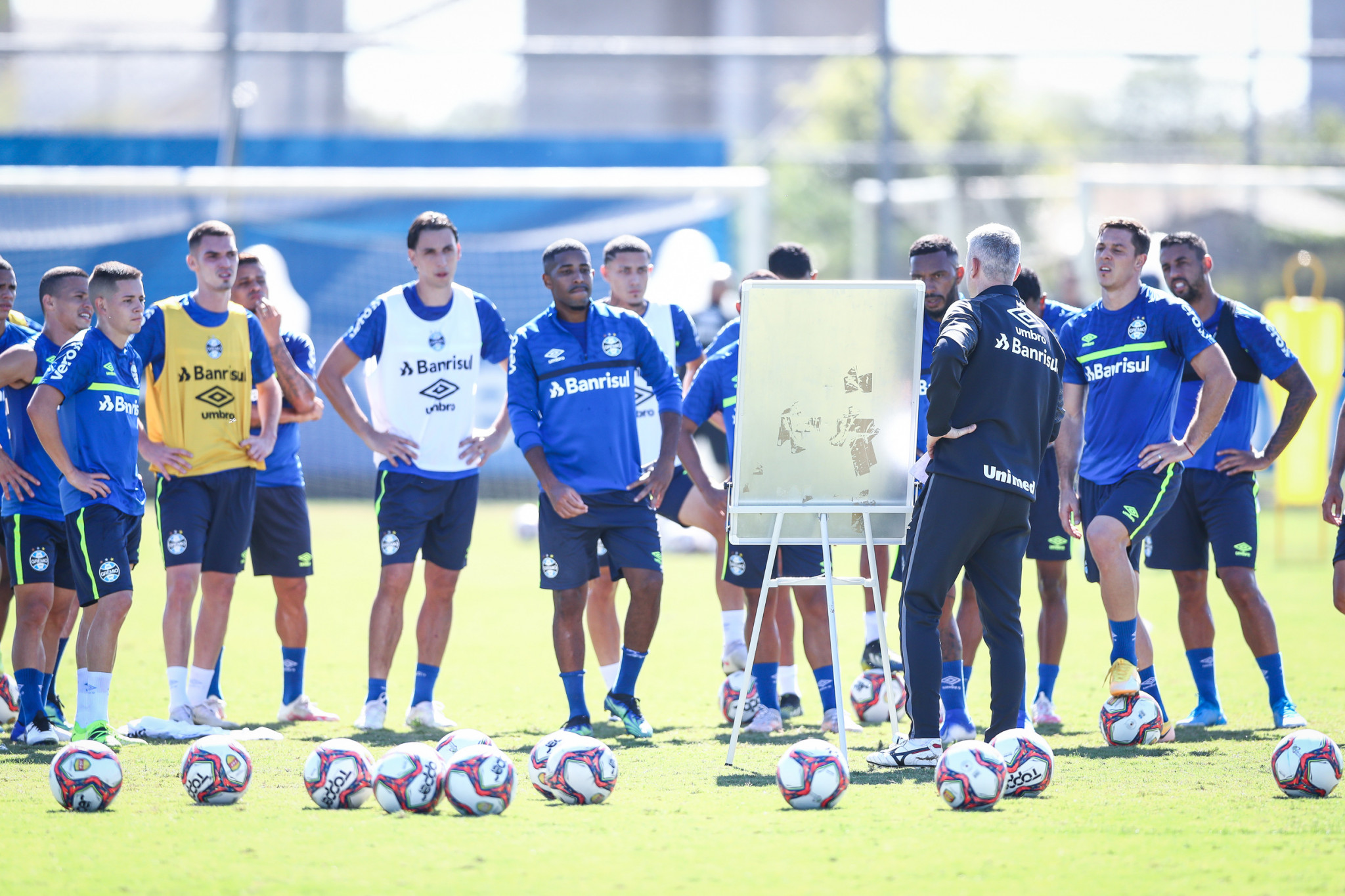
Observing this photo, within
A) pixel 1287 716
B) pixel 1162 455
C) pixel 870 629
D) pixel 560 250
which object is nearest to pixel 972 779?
pixel 1162 455

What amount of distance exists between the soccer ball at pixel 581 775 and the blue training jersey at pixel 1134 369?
331cm

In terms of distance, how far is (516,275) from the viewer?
2072 centimetres

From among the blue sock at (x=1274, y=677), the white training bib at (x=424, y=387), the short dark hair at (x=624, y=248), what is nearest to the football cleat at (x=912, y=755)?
the blue sock at (x=1274, y=677)

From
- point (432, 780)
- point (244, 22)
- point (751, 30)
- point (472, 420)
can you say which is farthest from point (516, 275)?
point (751, 30)

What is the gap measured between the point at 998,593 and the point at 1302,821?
1648mm

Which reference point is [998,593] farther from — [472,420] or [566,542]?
[472,420]

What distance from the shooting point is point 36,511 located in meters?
7.80

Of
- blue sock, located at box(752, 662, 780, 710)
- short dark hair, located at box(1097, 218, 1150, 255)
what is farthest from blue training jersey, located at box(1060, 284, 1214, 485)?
blue sock, located at box(752, 662, 780, 710)

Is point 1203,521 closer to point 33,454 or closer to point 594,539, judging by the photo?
point 594,539

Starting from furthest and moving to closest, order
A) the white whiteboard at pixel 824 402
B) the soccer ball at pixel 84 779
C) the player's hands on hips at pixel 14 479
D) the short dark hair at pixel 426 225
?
1. the short dark hair at pixel 426 225
2. the player's hands on hips at pixel 14 479
3. the white whiteboard at pixel 824 402
4. the soccer ball at pixel 84 779

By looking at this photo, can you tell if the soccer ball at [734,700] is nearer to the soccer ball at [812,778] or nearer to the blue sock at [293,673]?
the soccer ball at [812,778]

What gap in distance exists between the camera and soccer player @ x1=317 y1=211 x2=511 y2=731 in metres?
8.25

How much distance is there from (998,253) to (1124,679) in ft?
7.52

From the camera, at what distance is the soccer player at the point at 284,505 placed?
8531 millimetres
